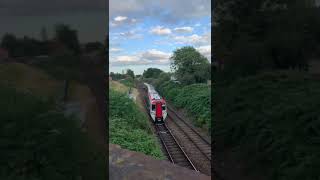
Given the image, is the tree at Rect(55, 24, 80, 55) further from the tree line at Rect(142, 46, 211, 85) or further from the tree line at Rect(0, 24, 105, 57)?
the tree line at Rect(142, 46, 211, 85)

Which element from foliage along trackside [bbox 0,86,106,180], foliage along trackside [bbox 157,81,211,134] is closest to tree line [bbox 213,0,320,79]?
foliage along trackside [bbox 157,81,211,134]

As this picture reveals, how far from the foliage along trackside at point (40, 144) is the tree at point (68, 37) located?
5.33 metres

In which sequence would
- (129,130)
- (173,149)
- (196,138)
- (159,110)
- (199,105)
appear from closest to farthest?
1. (173,149)
2. (129,130)
3. (196,138)
4. (159,110)
5. (199,105)

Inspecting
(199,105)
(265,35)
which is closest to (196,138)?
(265,35)

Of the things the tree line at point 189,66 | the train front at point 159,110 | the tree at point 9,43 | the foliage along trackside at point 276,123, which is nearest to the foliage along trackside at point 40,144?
the foliage along trackside at point 276,123

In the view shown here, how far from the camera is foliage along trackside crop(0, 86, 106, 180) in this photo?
6770 millimetres

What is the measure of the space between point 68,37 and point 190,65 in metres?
34.2

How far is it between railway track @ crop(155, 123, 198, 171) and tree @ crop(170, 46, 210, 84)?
20221 mm

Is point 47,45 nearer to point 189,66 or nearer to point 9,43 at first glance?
point 9,43

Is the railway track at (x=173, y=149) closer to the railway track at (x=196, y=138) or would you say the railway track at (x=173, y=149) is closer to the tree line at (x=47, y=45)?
the railway track at (x=196, y=138)

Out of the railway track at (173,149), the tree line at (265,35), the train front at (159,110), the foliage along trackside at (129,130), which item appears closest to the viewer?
the railway track at (173,149)

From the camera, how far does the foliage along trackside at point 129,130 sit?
16103 millimetres

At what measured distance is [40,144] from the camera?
6.94 m

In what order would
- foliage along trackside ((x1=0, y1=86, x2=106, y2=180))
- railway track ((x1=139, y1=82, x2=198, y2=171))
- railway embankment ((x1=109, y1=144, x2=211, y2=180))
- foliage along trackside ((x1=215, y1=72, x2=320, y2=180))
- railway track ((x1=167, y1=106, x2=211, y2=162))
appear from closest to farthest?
foliage along trackside ((x1=0, y1=86, x2=106, y2=180))
foliage along trackside ((x1=215, y1=72, x2=320, y2=180))
railway embankment ((x1=109, y1=144, x2=211, y2=180))
railway track ((x1=139, y1=82, x2=198, y2=171))
railway track ((x1=167, y1=106, x2=211, y2=162))
